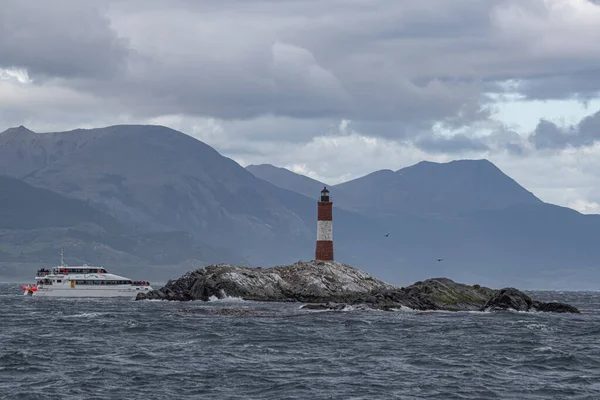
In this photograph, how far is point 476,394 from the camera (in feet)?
187

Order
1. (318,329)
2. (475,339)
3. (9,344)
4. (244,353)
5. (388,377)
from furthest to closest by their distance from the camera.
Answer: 1. (318,329)
2. (475,339)
3. (9,344)
4. (244,353)
5. (388,377)

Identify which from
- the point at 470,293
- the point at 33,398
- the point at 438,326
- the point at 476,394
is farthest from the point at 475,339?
the point at 470,293

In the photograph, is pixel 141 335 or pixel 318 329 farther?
pixel 318 329

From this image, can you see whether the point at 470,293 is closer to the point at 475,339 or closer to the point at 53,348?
the point at 475,339

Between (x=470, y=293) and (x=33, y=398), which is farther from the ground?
(x=470, y=293)

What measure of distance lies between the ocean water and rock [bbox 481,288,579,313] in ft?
52.7

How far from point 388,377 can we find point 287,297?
3492 inches

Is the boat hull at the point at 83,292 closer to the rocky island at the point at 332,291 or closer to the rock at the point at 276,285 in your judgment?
the rocky island at the point at 332,291

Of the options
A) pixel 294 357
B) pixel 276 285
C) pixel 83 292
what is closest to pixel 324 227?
pixel 276 285

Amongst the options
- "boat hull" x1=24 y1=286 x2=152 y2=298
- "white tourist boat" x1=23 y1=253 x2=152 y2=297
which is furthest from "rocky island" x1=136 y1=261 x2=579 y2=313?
"white tourist boat" x1=23 y1=253 x2=152 y2=297

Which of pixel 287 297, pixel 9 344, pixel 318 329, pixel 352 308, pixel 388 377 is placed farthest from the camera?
pixel 287 297

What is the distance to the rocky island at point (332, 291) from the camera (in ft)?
424

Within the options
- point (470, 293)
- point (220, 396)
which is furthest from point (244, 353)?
point (470, 293)

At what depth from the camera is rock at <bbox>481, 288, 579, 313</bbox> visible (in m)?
128
